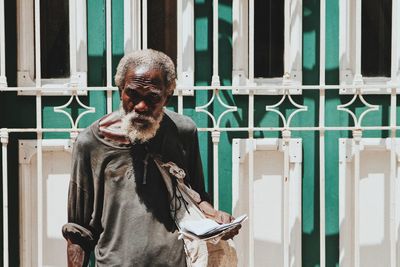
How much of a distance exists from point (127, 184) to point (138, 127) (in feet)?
0.86

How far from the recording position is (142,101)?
3111mm

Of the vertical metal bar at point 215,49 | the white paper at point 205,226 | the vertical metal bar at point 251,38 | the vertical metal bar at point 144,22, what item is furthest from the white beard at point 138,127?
the vertical metal bar at point 144,22

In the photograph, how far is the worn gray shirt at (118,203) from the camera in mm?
3174

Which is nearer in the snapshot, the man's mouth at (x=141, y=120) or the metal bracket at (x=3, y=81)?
the man's mouth at (x=141, y=120)

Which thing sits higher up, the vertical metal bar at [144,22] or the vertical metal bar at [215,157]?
the vertical metal bar at [144,22]

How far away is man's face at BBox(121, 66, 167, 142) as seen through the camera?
309cm

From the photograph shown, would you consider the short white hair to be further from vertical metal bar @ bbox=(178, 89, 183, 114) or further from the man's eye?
vertical metal bar @ bbox=(178, 89, 183, 114)

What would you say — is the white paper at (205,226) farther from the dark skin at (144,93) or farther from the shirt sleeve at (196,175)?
the shirt sleeve at (196,175)

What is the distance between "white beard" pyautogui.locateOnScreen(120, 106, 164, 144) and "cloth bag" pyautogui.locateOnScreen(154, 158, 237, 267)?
15cm

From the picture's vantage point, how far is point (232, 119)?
4.95 meters

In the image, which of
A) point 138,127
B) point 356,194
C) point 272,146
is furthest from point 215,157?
point 138,127

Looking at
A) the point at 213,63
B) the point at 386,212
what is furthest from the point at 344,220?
the point at 213,63

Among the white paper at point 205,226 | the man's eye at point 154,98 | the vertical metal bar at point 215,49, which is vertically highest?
the vertical metal bar at point 215,49

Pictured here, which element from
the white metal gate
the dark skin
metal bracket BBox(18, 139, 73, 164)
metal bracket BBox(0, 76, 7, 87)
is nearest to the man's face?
the dark skin
